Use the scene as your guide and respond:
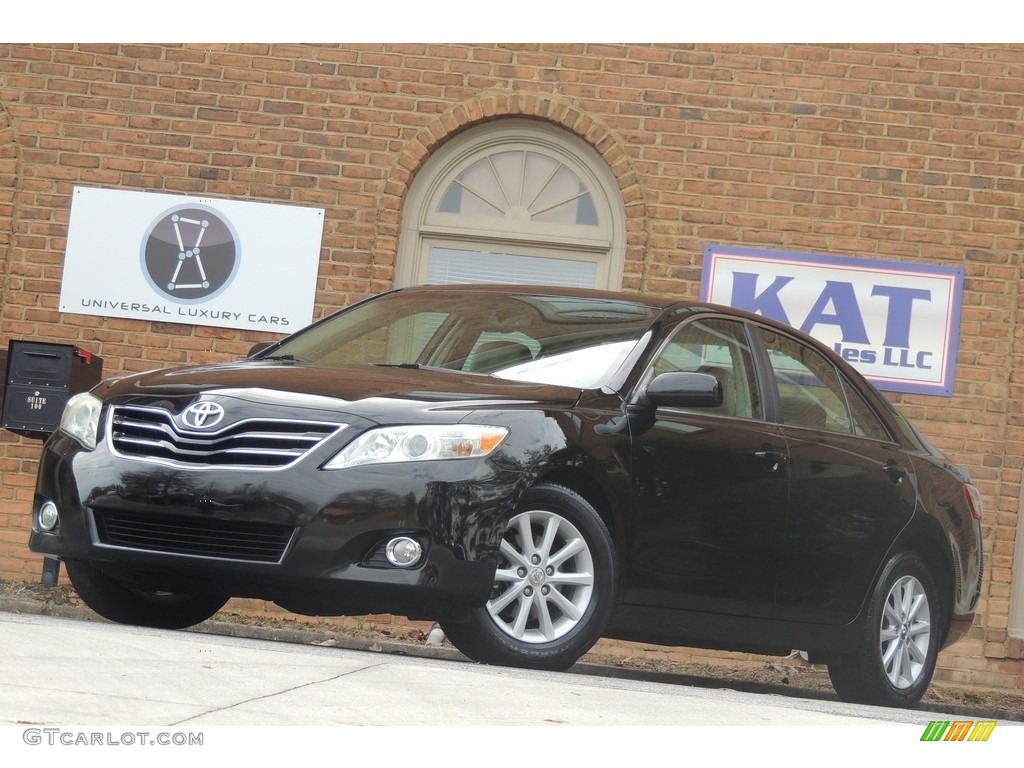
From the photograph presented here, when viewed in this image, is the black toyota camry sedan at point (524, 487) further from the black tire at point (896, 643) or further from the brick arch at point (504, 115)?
the brick arch at point (504, 115)

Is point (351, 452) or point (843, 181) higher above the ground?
point (843, 181)

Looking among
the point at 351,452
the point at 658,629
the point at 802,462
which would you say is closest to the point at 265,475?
the point at 351,452

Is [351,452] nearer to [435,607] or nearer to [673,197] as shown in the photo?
[435,607]

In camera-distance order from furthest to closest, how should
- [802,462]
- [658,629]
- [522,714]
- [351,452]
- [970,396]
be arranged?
[970,396]
[802,462]
[658,629]
[351,452]
[522,714]

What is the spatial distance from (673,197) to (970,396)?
96.9 inches

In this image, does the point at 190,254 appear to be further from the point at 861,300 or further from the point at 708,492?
→ the point at 708,492

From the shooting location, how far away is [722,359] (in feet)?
21.4

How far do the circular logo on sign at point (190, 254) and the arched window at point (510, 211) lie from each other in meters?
1.24

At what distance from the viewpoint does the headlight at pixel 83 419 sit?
5.70m

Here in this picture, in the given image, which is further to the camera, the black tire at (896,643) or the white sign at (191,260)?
the white sign at (191,260)

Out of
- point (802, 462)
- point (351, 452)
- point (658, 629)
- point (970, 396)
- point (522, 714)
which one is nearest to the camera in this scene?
point (522, 714)

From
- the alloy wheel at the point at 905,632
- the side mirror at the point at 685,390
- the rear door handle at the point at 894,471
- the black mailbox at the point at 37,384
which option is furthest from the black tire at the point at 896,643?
the black mailbox at the point at 37,384

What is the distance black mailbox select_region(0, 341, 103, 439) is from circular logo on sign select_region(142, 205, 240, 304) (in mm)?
1049

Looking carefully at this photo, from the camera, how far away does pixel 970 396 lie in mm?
10930
